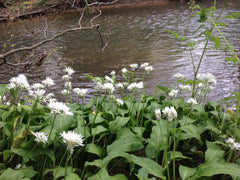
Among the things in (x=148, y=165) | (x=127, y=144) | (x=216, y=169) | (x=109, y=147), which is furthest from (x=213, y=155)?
(x=109, y=147)

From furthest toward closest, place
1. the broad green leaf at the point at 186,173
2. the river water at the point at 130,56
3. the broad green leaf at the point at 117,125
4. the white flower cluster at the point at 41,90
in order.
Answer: the river water at the point at 130,56
the broad green leaf at the point at 117,125
the white flower cluster at the point at 41,90
the broad green leaf at the point at 186,173

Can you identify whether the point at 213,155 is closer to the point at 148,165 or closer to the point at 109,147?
the point at 148,165

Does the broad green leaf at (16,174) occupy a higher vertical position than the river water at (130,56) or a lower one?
higher

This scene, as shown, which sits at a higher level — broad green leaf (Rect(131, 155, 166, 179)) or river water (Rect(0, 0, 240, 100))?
broad green leaf (Rect(131, 155, 166, 179))

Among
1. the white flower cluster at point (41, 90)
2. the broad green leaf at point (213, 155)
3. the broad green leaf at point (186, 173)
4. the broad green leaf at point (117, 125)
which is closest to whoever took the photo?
the broad green leaf at point (186, 173)

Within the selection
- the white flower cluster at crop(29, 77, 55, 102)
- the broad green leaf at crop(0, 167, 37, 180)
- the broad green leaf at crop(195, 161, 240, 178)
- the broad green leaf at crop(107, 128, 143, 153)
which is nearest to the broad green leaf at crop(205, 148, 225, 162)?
the broad green leaf at crop(195, 161, 240, 178)

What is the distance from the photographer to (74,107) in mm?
2389

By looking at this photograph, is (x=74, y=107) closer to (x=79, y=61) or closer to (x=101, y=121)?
(x=101, y=121)

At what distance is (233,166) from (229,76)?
422cm

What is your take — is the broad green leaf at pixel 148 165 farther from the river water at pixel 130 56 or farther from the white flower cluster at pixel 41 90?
the river water at pixel 130 56

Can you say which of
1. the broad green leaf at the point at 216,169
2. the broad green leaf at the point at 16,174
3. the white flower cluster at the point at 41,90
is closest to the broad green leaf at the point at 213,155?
the broad green leaf at the point at 216,169

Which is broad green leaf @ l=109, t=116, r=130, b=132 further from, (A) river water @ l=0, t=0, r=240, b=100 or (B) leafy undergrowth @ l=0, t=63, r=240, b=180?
(A) river water @ l=0, t=0, r=240, b=100

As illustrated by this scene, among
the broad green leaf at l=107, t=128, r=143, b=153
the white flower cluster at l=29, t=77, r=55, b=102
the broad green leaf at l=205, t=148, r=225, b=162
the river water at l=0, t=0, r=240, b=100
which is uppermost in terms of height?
the white flower cluster at l=29, t=77, r=55, b=102

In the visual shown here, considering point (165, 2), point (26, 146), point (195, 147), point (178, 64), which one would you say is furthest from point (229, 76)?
point (165, 2)
